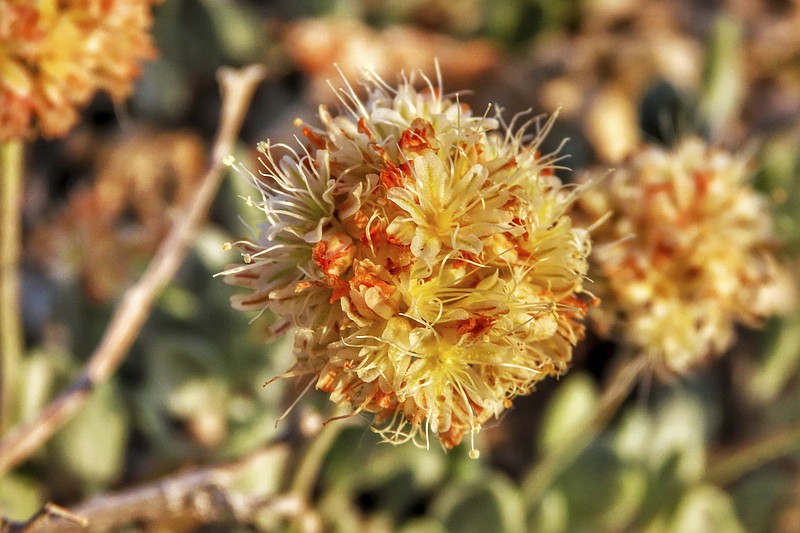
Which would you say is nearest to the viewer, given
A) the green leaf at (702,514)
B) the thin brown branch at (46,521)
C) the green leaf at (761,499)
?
the thin brown branch at (46,521)

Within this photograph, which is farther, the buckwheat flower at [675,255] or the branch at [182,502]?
the buckwheat flower at [675,255]

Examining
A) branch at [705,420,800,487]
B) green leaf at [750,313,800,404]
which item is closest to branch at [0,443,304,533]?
branch at [705,420,800,487]

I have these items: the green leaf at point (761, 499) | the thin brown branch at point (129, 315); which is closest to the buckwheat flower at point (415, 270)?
the thin brown branch at point (129, 315)

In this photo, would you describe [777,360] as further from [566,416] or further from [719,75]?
[719,75]

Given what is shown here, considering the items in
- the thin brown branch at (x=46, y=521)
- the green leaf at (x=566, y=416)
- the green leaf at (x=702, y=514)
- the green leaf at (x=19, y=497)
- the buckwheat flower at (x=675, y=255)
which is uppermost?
the buckwheat flower at (x=675, y=255)

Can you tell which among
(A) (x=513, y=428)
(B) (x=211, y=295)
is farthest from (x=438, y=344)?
(A) (x=513, y=428)

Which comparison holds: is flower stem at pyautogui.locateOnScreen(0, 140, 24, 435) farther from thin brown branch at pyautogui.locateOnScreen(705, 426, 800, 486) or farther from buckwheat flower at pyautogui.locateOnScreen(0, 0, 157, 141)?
thin brown branch at pyautogui.locateOnScreen(705, 426, 800, 486)

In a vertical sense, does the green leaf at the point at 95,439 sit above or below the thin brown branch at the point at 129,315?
below

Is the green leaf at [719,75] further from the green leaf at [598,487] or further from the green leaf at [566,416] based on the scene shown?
the green leaf at [598,487]

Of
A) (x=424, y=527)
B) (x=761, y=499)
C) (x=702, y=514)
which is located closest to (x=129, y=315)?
(x=424, y=527)
